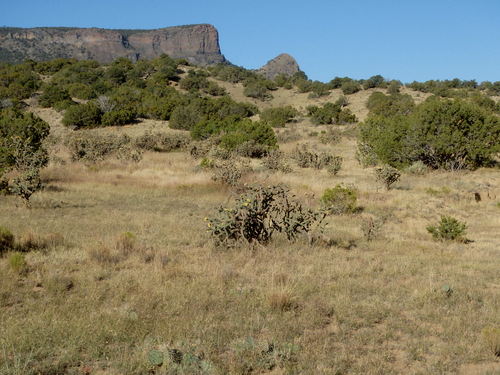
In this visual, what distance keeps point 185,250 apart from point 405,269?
4.83 m

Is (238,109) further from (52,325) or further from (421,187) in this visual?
(52,325)

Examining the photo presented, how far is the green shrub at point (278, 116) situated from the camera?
50359 mm

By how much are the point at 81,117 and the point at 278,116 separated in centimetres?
2299

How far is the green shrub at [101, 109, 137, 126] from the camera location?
45625 millimetres

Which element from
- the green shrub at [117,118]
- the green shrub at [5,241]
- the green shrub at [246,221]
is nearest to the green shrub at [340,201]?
the green shrub at [246,221]

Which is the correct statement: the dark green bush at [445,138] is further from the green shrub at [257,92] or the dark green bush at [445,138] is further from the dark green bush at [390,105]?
the green shrub at [257,92]

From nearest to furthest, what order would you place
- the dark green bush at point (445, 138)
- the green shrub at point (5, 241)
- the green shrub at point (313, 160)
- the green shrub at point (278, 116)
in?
1. the green shrub at point (5, 241)
2. the dark green bush at point (445, 138)
3. the green shrub at point (313, 160)
4. the green shrub at point (278, 116)

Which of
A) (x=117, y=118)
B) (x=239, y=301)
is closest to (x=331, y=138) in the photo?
(x=117, y=118)

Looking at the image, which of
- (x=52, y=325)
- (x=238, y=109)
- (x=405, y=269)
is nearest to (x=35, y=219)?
(x=52, y=325)

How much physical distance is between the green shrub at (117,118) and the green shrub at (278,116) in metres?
16.2

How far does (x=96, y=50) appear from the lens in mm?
174000

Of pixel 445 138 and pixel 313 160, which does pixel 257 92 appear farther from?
pixel 445 138

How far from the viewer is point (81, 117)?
4459 cm

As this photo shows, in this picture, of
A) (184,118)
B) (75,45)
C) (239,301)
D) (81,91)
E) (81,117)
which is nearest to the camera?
(239,301)
